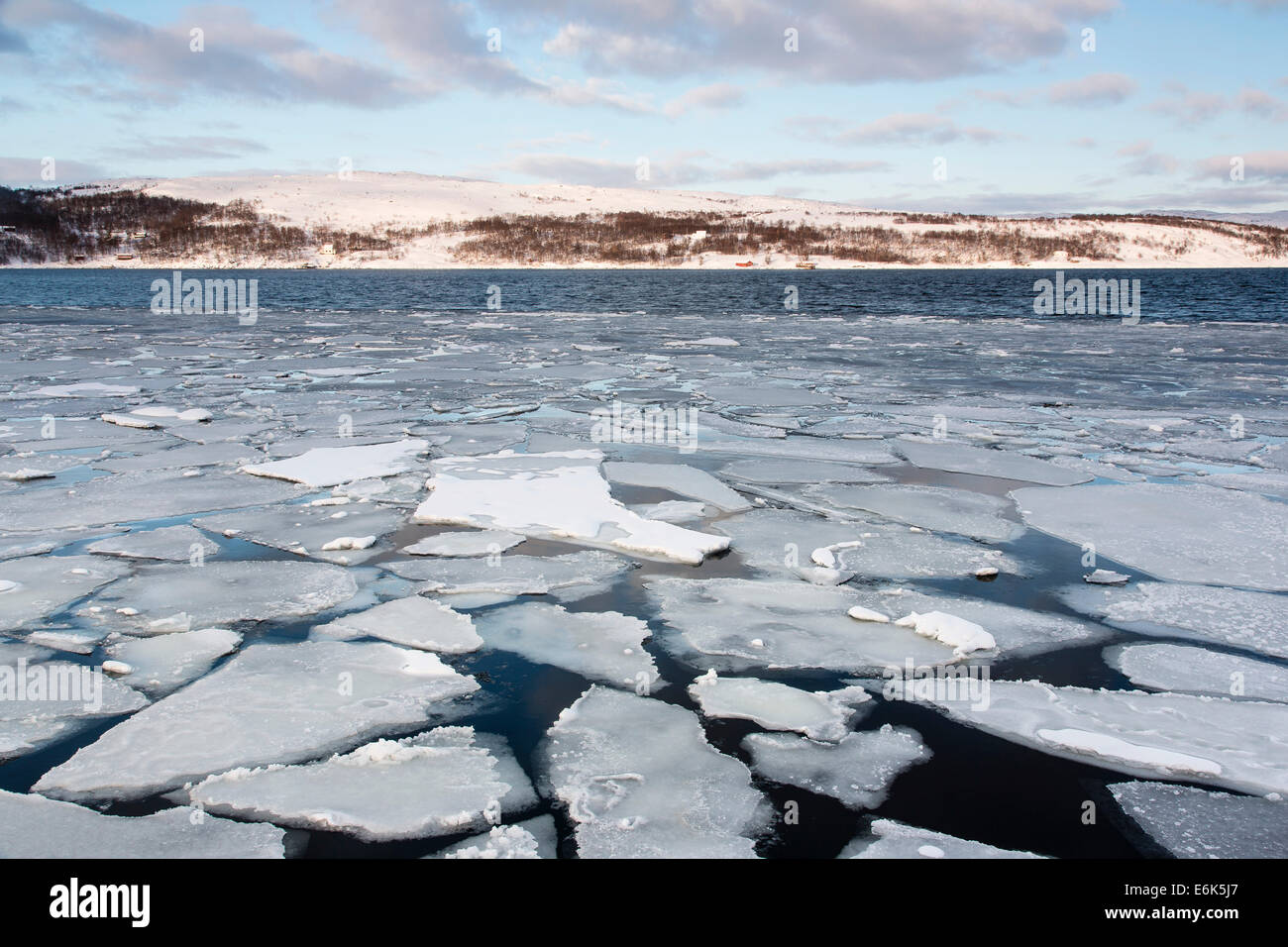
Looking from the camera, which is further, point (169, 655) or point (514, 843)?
point (169, 655)

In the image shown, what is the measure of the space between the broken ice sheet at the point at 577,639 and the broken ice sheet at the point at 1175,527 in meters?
2.43

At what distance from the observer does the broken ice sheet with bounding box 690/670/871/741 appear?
8.23 ft

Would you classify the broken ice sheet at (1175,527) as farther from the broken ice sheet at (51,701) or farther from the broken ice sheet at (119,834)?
the broken ice sheet at (51,701)

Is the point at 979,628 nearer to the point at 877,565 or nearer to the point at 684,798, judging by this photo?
the point at 877,565

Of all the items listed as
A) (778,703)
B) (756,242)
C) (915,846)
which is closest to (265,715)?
Result: (778,703)

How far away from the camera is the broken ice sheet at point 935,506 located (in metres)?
4.40

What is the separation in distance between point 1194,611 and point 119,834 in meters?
3.66

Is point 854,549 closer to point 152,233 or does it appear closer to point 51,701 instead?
point 51,701

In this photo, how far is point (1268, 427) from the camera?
7.02 meters

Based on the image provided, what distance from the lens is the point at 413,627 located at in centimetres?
316

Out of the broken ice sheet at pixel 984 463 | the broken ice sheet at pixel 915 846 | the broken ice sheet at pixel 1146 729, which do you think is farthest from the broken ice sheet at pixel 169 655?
the broken ice sheet at pixel 984 463

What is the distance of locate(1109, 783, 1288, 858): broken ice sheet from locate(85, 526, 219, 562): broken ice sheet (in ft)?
12.3
